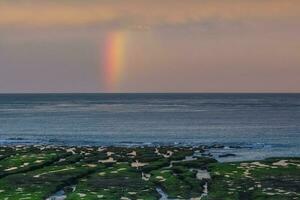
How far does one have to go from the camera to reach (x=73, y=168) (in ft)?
247

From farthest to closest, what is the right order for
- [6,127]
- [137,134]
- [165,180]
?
[6,127]
[137,134]
[165,180]

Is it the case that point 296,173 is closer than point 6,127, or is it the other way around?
point 296,173

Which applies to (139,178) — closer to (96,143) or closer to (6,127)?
(96,143)

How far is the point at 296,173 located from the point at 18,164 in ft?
126

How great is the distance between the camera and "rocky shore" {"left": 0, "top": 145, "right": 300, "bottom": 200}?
58.2 meters

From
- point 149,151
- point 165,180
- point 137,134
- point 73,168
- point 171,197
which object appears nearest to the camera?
point 171,197

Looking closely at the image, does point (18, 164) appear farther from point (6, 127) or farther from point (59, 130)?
A: point (6, 127)

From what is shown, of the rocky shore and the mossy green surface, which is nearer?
the mossy green surface

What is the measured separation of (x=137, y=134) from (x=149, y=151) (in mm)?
52855

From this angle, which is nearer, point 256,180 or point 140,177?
point 256,180

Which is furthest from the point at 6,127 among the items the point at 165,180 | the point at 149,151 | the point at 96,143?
the point at 165,180

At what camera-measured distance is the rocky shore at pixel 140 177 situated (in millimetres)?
58156

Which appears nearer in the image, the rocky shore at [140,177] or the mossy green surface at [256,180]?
the mossy green surface at [256,180]

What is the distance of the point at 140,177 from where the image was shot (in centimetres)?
6862
